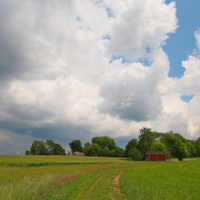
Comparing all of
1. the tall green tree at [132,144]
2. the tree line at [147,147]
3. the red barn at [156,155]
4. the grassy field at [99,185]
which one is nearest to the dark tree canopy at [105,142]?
the tree line at [147,147]

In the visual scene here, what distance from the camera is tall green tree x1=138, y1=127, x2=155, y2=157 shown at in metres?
84.2

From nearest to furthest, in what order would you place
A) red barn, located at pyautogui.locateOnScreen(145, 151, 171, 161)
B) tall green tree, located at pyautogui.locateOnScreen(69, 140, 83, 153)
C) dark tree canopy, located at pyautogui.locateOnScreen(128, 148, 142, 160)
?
red barn, located at pyautogui.locateOnScreen(145, 151, 171, 161), dark tree canopy, located at pyautogui.locateOnScreen(128, 148, 142, 160), tall green tree, located at pyautogui.locateOnScreen(69, 140, 83, 153)

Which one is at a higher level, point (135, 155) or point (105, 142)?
point (105, 142)

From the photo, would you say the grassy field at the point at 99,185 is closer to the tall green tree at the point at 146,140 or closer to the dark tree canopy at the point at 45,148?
the tall green tree at the point at 146,140

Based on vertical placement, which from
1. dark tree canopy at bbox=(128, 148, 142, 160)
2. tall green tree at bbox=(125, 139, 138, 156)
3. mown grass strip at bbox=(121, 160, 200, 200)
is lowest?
dark tree canopy at bbox=(128, 148, 142, 160)

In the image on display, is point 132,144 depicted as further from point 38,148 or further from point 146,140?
Result: point 38,148

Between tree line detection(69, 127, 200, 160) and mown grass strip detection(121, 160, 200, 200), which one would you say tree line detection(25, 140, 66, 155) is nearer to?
tree line detection(69, 127, 200, 160)

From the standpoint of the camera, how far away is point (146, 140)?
85.9 meters

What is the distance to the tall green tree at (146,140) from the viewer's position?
276 feet

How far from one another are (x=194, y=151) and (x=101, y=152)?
72.5 meters

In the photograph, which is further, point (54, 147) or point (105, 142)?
point (105, 142)

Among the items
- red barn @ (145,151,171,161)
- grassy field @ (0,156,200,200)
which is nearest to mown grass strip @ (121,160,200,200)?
grassy field @ (0,156,200,200)

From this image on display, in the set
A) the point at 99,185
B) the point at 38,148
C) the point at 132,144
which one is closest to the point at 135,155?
the point at 132,144

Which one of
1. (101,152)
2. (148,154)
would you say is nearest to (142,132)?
(148,154)
